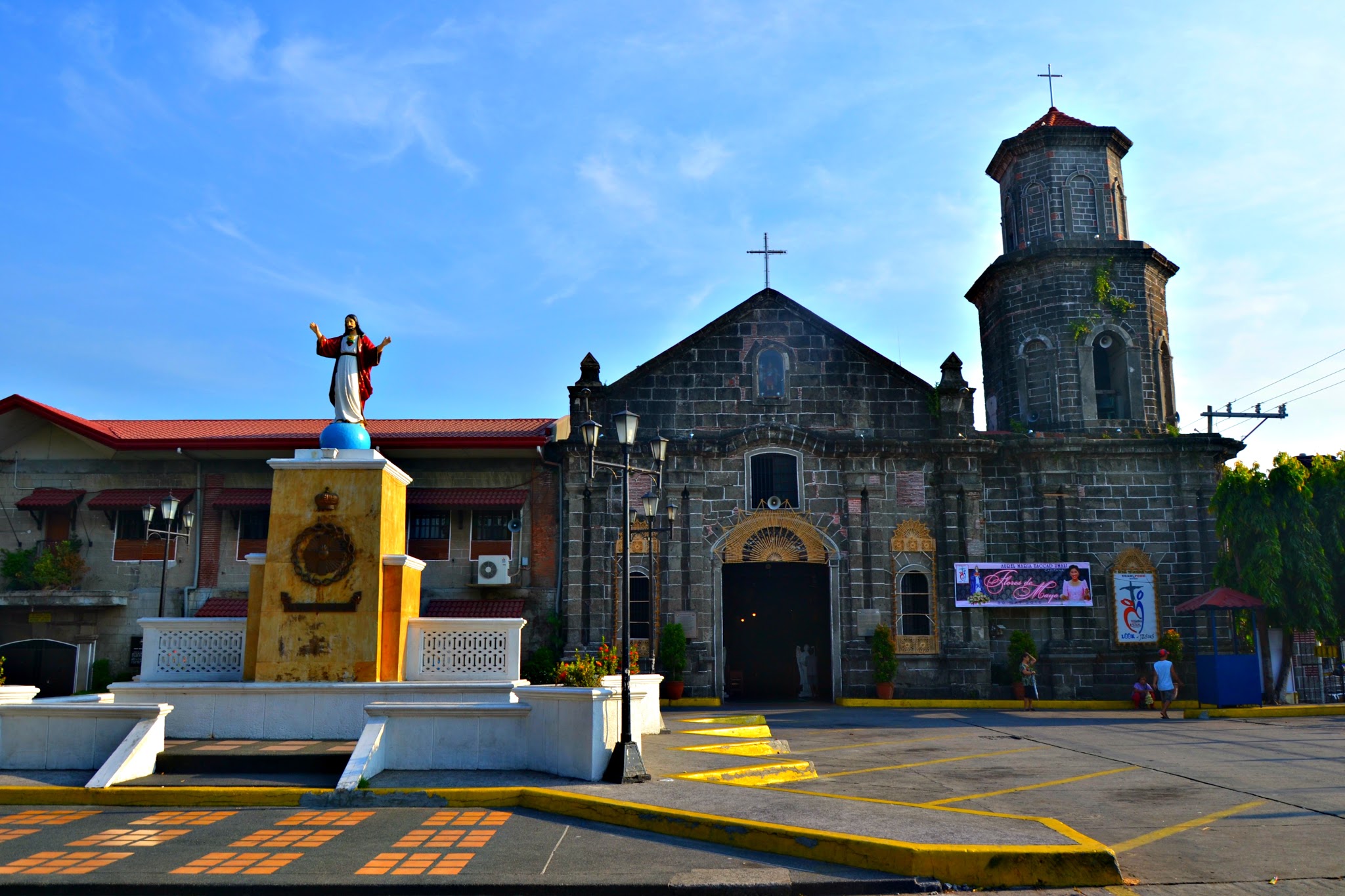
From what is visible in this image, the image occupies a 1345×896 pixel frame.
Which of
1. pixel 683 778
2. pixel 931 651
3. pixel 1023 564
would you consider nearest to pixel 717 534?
pixel 931 651

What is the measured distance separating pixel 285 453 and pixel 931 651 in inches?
699

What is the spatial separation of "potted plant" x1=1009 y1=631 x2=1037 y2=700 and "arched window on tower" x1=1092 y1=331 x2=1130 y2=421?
6753mm

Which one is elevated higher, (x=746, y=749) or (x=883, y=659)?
(x=883, y=659)

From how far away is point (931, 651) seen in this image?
2597 centimetres

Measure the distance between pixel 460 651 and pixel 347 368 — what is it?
4.92 metres

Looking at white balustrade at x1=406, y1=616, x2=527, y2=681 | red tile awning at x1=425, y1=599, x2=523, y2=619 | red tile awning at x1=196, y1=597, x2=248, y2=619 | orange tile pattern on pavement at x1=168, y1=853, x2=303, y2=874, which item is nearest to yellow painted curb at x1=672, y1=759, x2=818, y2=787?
white balustrade at x1=406, y1=616, x2=527, y2=681

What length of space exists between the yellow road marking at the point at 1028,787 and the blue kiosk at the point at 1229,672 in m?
10.9

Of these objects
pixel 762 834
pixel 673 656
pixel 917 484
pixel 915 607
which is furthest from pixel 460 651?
pixel 917 484

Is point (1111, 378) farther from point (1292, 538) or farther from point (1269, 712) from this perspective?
point (1269, 712)

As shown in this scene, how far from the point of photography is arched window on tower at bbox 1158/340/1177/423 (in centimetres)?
2809

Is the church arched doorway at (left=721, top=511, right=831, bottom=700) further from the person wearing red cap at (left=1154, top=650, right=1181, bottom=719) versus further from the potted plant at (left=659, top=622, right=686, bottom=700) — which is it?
the person wearing red cap at (left=1154, top=650, right=1181, bottom=719)

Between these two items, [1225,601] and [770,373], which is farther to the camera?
[770,373]

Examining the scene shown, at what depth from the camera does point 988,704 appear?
2509cm

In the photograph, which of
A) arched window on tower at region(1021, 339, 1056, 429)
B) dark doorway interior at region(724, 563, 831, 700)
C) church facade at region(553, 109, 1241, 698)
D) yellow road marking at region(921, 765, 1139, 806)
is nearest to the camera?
yellow road marking at region(921, 765, 1139, 806)
